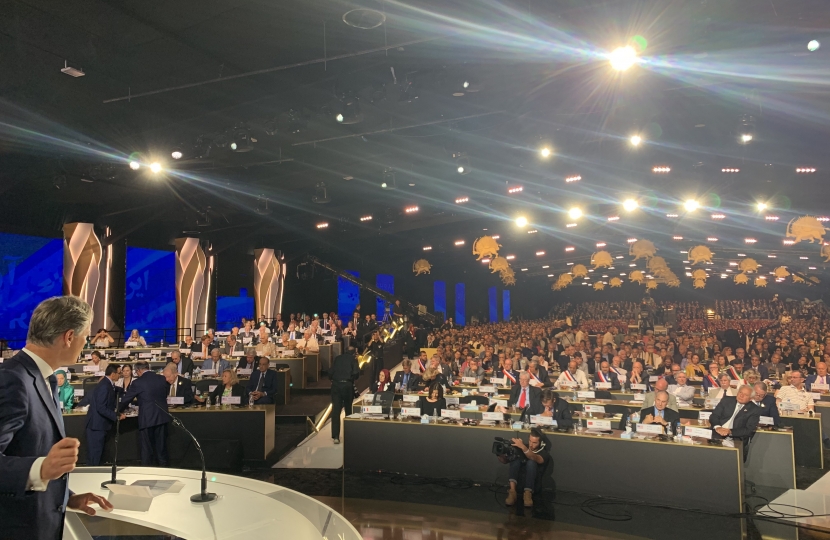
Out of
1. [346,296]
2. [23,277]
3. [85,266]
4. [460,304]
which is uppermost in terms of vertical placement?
[460,304]

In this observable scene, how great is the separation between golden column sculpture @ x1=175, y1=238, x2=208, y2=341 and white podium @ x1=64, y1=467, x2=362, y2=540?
15943mm

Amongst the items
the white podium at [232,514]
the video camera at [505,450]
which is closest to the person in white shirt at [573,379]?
the video camera at [505,450]

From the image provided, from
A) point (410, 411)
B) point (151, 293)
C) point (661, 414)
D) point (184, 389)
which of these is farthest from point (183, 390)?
point (151, 293)

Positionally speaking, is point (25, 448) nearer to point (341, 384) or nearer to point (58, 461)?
point (58, 461)

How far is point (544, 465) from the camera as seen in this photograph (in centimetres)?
620

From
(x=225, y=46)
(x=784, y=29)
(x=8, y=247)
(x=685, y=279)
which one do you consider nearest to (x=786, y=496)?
(x=784, y=29)

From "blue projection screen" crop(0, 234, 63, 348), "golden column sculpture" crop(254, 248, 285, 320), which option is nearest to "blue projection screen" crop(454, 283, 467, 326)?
"golden column sculpture" crop(254, 248, 285, 320)

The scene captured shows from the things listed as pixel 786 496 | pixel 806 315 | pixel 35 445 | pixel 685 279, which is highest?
pixel 685 279

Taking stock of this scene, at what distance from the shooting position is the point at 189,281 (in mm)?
18125

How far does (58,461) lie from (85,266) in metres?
14.6

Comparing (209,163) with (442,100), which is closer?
(442,100)

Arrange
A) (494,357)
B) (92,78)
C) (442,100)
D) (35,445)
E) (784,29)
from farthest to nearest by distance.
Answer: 1. (494,357)
2. (442,100)
3. (92,78)
4. (784,29)
5. (35,445)

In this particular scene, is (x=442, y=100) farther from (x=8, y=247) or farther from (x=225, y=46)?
(x=8, y=247)

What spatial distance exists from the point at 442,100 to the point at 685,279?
4292 centimetres
